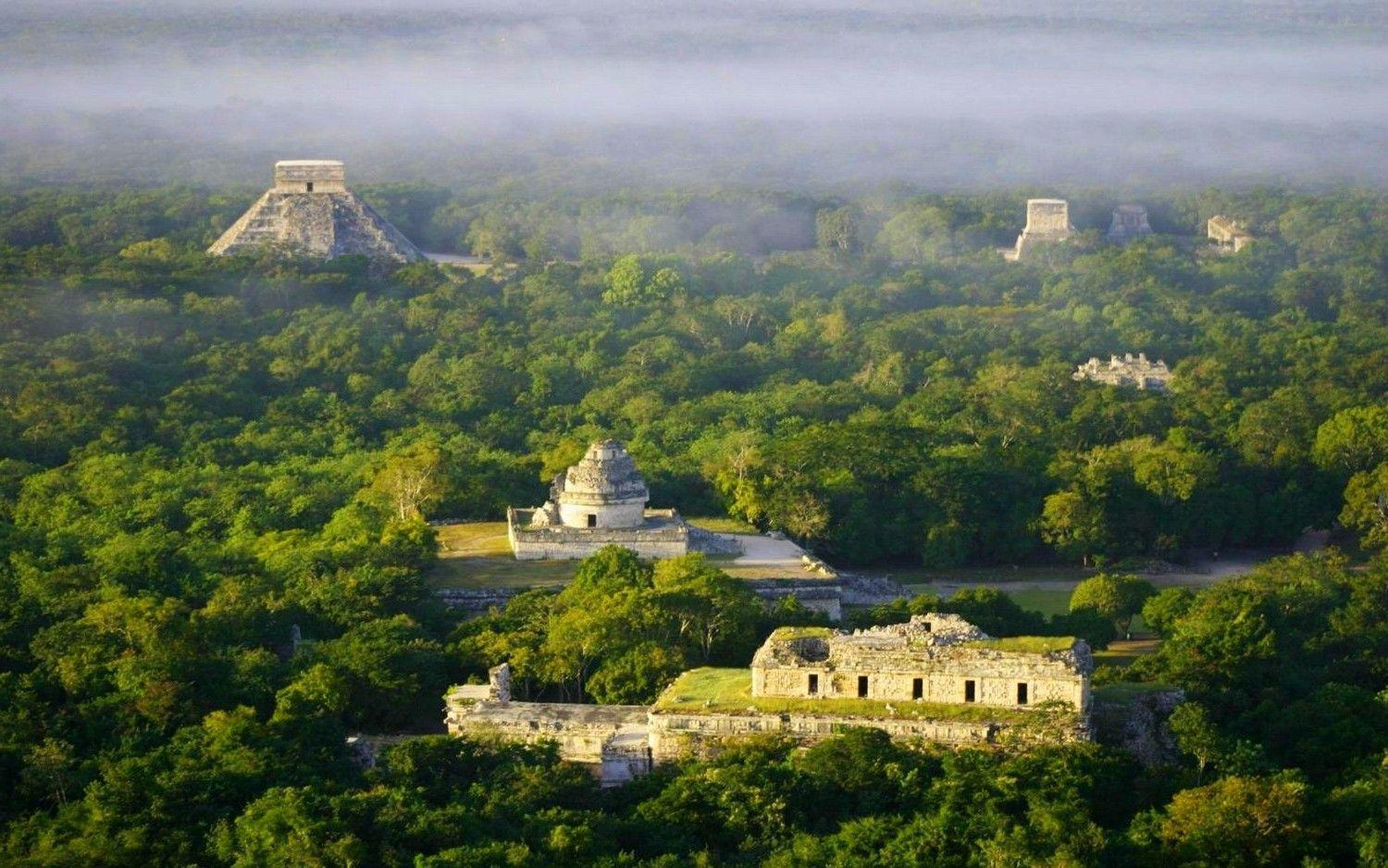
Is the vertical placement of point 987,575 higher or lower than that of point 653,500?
lower

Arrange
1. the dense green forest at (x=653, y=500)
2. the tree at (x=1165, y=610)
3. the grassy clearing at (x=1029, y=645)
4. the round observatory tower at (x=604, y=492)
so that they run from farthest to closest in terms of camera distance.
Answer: the round observatory tower at (x=604, y=492) → the tree at (x=1165, y=610) → the grassy clearing at (x=1029, y=645) → the dense green forest at (x=653, y=500)

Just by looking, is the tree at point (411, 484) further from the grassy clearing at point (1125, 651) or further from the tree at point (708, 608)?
the grassy clearing at point (1125, 651)

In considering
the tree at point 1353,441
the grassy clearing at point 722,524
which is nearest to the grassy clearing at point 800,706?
the grassy clearing at point 722,524

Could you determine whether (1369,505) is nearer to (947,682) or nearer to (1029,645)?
(1029,645)

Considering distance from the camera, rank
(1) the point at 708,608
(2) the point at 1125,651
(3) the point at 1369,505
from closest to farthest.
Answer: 1. (1) the point at 708,608
2. (2) the point at 1125,651
3. (3) the point at 1369,505

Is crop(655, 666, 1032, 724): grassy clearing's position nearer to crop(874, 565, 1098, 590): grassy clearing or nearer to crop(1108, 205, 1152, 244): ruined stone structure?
crop(874, 565, 1098, 590): grassy clearing

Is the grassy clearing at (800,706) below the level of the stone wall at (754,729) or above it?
above

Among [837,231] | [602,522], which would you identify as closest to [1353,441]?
[602,522]

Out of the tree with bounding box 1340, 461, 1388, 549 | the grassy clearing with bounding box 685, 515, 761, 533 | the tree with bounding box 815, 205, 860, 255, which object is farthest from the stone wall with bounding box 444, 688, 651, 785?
the tree with bounding box 815, 205, 860, 255

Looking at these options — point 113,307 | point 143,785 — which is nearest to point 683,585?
point 143,785
